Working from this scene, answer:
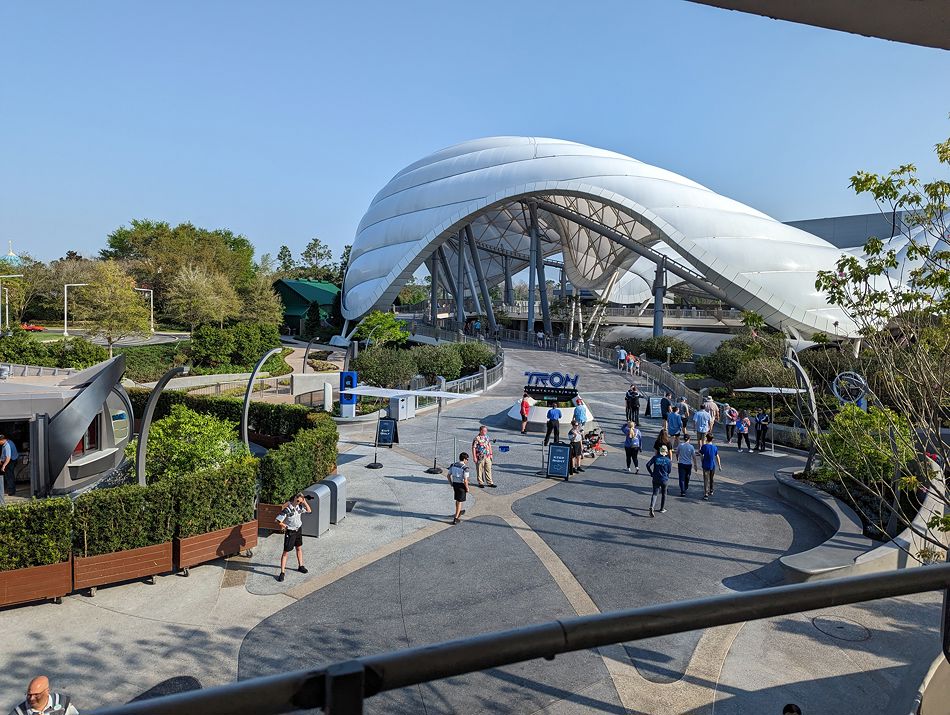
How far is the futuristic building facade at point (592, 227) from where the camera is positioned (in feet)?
148

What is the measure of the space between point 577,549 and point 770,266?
39479 mm

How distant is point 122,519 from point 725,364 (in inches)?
1410

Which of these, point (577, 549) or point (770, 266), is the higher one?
point (770, 266)

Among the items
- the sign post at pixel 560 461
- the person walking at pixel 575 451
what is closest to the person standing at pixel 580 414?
the person walking at pixel 575 451

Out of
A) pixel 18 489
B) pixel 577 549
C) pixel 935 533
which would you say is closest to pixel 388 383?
pixel 18 489

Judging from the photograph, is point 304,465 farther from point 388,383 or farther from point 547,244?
point 547,244

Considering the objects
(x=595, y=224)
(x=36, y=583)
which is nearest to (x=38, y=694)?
(x=36, y=583)

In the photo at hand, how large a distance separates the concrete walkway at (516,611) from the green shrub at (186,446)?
2.62 meters

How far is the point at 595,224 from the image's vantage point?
188 feet

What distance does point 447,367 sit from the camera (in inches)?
1468

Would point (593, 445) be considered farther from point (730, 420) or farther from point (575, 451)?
point (730, 420)

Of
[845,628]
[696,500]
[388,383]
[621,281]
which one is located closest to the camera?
[845,628]

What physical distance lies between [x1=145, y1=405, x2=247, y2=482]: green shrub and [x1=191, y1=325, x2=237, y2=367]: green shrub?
98.2 ft

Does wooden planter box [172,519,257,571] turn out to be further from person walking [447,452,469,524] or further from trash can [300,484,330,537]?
person walking [447,452,469,524]
